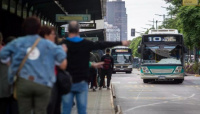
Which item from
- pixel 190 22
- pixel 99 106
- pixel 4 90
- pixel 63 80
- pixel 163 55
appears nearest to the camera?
pixel 63 80

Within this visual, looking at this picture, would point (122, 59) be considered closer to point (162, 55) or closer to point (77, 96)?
point (162, 55)

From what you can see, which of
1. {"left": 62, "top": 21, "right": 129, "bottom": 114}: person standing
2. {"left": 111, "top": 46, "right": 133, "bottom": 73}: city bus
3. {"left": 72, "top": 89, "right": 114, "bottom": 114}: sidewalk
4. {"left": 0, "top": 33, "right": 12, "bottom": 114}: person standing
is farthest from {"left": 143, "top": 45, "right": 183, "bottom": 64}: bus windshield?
{"left": 111, "top": 46, "right": 133, "bottom": 73}: city bus

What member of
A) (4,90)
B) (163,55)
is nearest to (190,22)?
(163,55)

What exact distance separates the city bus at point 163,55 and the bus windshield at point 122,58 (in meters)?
23.2

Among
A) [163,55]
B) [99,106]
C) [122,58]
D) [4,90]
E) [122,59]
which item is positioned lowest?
[122,59]

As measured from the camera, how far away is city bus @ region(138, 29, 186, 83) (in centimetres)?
2567

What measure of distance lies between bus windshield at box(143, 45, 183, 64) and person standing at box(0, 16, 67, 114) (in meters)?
20.6

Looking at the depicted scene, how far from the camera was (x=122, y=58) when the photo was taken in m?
49.7

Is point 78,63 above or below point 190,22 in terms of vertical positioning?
below

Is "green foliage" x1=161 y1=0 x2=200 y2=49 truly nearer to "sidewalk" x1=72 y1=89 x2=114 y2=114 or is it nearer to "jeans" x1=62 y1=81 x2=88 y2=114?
"sidewalk" x1=72 y1=89 x2=114 y2=114

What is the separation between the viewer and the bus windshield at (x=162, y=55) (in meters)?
25.7

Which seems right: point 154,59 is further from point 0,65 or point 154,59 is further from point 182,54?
point 0,65

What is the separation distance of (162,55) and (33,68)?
2095cm

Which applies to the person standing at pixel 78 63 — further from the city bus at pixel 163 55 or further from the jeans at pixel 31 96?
the city bus at pixel 163 55
